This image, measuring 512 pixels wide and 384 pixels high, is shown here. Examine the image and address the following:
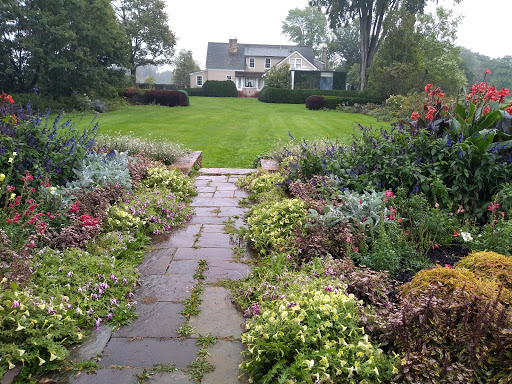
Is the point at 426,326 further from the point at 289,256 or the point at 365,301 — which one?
the point at 289,256

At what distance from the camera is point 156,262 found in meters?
3.35

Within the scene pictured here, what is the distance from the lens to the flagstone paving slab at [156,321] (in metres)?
2.34

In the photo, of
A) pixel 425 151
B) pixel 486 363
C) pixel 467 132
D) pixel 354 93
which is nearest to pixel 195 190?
pixel 425 151

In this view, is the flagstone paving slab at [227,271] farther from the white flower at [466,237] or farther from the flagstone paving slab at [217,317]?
the white flower at [466,237]

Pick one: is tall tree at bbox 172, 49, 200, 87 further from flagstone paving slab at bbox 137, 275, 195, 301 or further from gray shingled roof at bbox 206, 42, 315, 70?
flagstone paving slab at bbox 137, 275, 195, 301

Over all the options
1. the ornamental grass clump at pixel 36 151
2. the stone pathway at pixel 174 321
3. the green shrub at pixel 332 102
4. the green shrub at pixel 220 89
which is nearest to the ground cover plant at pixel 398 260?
the stone pathway at pixel 174 321

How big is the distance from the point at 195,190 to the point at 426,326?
4.19m

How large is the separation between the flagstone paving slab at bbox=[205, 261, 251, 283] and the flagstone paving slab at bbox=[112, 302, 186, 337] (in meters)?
0.47

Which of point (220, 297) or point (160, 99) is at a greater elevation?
point (160, 99)

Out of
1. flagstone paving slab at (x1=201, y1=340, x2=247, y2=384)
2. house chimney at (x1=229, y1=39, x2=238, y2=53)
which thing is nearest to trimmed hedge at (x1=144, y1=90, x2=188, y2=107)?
flagstone paving slab at (x1=201, y1=340, x2=247, y2=384)

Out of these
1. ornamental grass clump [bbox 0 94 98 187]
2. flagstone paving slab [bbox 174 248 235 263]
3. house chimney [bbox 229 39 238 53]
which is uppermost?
house chimney [bbox 229 39 238 53]

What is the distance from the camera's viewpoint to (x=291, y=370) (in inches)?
71.0

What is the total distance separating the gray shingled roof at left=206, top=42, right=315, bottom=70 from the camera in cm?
4569

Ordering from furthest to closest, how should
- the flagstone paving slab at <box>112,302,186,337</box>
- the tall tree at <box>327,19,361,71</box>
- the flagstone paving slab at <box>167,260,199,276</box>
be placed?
the tall tree at <box>327,19,361,71</box>, the flagstone paving slab at <box>167,260,199,276</box>, the flagstone paving slab at <box>112,302,186,337</box>
